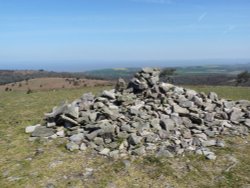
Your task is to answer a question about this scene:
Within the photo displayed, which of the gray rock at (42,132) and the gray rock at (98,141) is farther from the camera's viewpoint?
the gray rock at (42,132)

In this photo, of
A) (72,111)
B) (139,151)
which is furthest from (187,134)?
(72,111)

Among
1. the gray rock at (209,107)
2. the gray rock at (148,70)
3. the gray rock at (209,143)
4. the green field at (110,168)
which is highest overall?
the gray rock at (148,70)

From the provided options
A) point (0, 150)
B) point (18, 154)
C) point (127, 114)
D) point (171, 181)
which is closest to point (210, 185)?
point (171, 181)

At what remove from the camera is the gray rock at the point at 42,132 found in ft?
62.5

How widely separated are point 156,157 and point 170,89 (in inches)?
370

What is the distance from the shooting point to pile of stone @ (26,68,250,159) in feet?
56.1

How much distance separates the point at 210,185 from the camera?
44.8ft

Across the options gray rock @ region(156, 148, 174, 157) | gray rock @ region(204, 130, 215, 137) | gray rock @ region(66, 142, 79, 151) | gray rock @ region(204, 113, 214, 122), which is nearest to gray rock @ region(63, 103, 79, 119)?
gray rock @ region(66, 142, 79, 151)

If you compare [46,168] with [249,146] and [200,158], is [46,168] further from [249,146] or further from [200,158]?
[249,146]

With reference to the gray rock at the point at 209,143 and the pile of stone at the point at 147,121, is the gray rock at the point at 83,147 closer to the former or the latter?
the pile of stone at the point at 147,121

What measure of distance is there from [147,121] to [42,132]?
5960mm

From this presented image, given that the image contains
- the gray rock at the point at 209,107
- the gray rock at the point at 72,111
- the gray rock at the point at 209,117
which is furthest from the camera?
the gray rock at the point at 209,107

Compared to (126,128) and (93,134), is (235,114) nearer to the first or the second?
(126,128)

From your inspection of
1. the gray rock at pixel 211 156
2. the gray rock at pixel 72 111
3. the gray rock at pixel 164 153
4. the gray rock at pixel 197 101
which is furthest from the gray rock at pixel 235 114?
the gray rock at pixel 72 111
